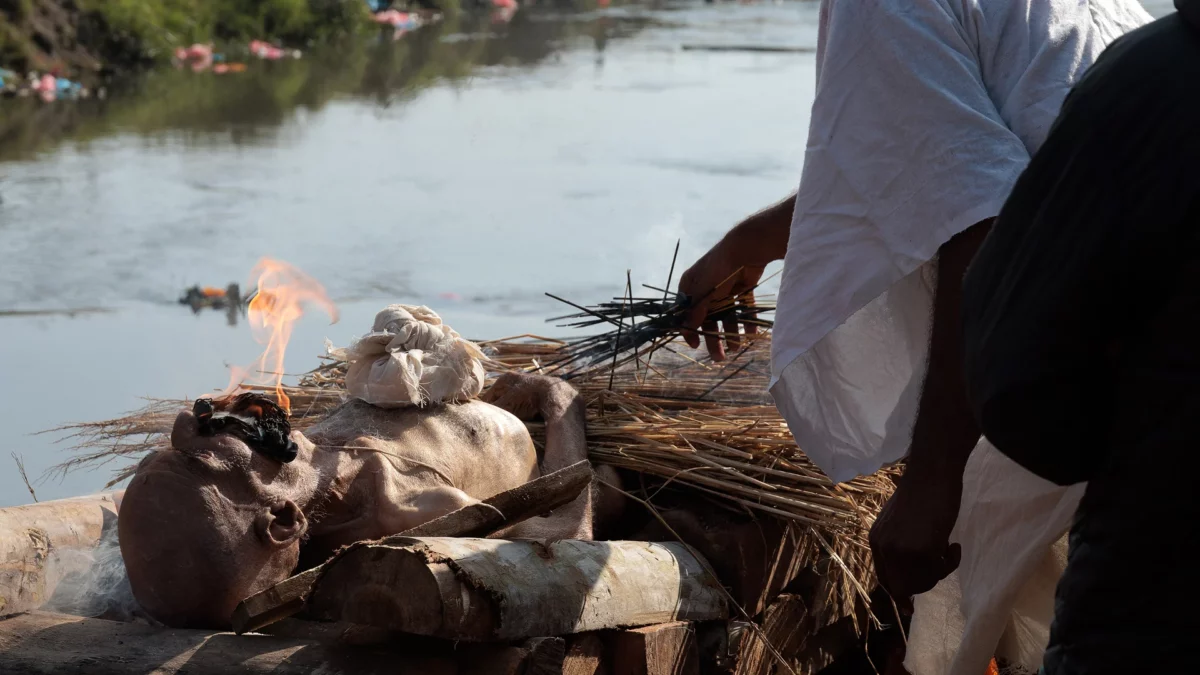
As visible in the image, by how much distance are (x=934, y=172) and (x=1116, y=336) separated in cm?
81

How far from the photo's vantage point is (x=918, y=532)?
195 centimetres

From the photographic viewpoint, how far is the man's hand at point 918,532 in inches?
76.5

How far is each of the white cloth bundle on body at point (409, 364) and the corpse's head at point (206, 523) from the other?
42cm

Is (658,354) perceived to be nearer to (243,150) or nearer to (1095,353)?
(1095,353)

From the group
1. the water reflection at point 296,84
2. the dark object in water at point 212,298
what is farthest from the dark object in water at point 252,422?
the water reflection at point 296,84

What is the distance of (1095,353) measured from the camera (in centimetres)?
125

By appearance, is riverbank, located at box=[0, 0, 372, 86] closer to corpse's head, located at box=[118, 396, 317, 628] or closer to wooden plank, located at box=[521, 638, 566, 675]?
corpse's head, located at box=[118, 396, 317, 628]

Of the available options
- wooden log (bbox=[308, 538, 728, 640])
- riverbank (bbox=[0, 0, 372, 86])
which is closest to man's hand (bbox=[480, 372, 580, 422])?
wooden log (bbox=[308, 538, 728, 640])

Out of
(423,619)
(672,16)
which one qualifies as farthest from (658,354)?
(672,16)

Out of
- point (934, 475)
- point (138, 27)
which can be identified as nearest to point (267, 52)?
point (138, 27)

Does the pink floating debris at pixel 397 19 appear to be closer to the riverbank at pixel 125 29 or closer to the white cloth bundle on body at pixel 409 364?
the riverbank at pixel 125 29

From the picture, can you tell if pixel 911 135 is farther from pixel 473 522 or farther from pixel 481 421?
pixel 481 421

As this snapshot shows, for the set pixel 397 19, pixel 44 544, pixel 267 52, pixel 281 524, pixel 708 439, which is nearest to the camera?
pixel 281 524

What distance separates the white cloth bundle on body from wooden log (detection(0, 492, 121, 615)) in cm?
67
